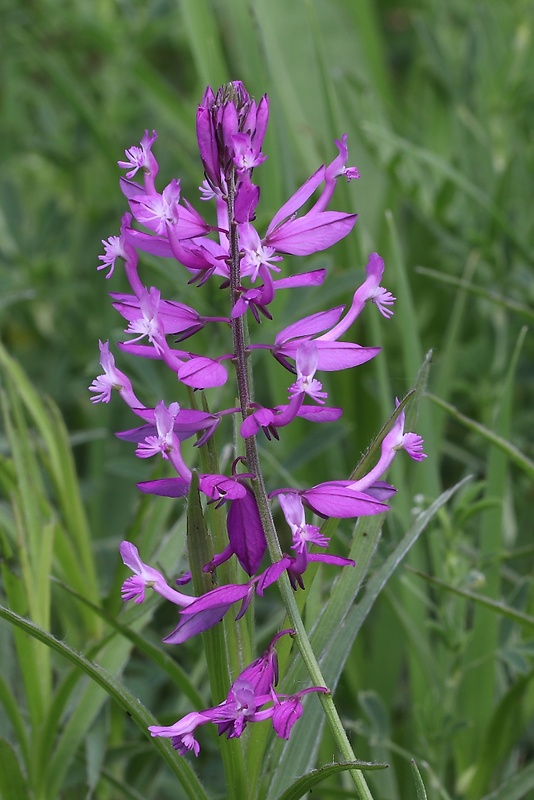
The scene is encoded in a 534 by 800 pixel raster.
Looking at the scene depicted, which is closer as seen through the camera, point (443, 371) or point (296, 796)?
point (296, 796)

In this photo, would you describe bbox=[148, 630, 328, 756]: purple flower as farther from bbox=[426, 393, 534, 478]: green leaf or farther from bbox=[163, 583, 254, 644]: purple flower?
bbox=[426, 393, 534, 478]: green leaf

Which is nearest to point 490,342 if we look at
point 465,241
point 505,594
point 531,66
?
point 465,241

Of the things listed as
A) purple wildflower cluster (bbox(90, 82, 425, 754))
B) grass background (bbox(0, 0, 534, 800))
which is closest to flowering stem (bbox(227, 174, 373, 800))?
purple wildflower cluster (bbox(90, 82, 425, 754))

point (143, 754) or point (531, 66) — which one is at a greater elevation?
point (531, 66)

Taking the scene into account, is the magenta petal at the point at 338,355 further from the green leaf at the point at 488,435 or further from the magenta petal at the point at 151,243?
the green leaf at the point at 488,435

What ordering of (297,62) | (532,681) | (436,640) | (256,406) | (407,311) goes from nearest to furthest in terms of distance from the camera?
(256,406), (532,681), (407,311), (436,640), (297,62)

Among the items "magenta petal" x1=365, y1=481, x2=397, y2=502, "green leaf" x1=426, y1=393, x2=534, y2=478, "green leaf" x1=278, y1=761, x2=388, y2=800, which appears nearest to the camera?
"green leaf" x1=278, y1=761, x2=388, y2=800

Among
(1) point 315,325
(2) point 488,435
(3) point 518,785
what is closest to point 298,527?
(1) point 315,325

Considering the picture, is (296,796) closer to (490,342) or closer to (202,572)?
(202,572)

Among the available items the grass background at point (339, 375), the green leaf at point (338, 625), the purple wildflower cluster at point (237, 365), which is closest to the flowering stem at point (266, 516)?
the purple wildflower cluster at point (237, 365)
